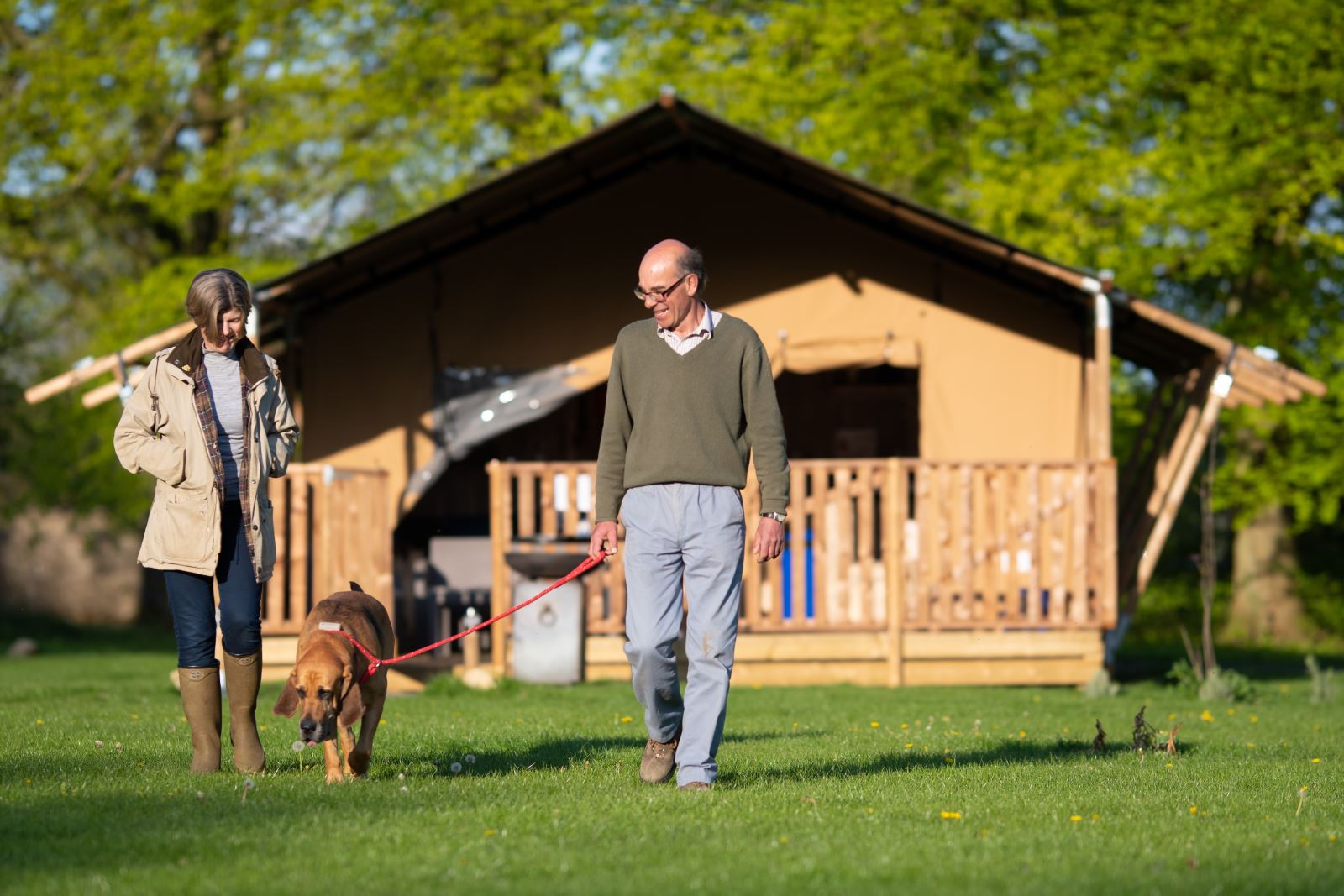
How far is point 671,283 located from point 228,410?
1864 mm

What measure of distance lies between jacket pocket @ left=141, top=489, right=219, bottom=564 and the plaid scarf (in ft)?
0.25

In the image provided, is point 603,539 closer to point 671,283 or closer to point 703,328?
point 703,328

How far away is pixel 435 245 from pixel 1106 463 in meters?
6.01

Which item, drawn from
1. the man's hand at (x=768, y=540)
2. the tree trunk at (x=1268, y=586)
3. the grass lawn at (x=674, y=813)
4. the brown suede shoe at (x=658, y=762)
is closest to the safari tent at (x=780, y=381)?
the grass lawn at (x=674, y=813)

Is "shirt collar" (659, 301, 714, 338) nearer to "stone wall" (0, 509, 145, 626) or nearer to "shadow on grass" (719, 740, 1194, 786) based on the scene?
"shadow on grass" (719, 740, 1194, 786)

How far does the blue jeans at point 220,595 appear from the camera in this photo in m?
6.80

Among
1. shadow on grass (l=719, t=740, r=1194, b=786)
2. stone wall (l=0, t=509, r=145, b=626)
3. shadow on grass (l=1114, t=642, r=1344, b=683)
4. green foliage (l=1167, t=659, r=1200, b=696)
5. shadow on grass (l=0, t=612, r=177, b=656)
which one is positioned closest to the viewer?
shadow on grass (l=719, t=740, r=1194, b=786)

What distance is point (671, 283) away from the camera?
639cm

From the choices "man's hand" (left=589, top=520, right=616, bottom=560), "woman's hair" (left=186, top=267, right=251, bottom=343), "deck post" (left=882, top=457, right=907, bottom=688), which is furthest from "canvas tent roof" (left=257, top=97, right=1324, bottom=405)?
"man's hand" (left=589, top=520, right=616, bottom=560)

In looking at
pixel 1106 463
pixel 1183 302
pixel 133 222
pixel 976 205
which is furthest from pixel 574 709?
pixel 133 222

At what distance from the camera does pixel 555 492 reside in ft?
45.3

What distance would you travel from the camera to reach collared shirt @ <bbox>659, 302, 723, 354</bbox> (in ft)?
21.3

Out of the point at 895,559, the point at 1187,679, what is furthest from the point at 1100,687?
the point at 895,559

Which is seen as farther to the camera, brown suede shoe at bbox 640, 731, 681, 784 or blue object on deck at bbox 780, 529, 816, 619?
blue object on deck at bbox 780, 529, 816, 619
